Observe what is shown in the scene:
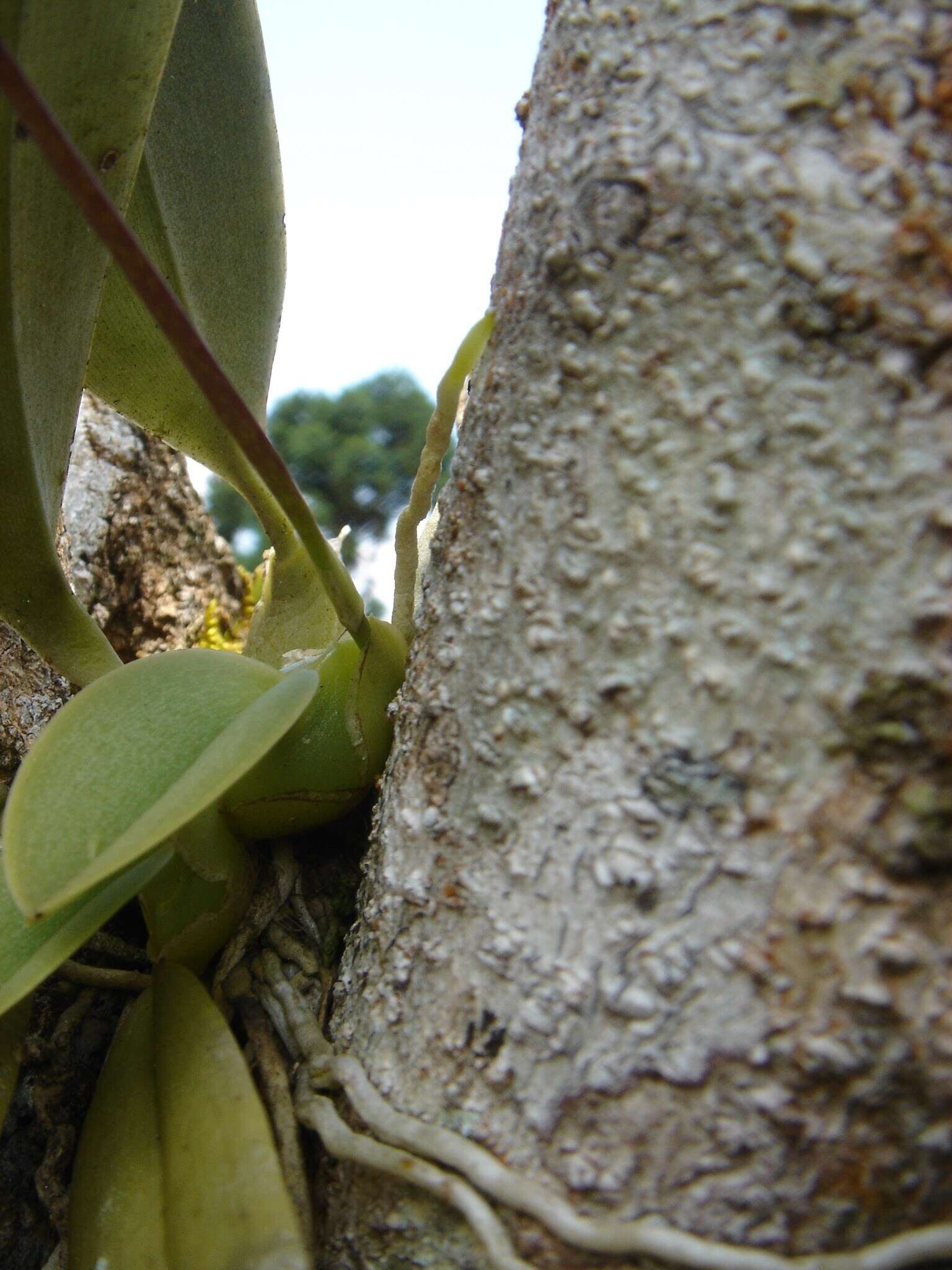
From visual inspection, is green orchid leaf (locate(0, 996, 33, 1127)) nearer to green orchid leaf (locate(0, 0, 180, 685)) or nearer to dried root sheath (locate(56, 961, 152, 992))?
dried root sheath (locate(56, 961, 152, 992))

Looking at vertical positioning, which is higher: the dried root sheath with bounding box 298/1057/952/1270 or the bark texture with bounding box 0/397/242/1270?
the bark texture with bounding box 0/397/242/1270

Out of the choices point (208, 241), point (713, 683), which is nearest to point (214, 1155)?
point (713, 683)

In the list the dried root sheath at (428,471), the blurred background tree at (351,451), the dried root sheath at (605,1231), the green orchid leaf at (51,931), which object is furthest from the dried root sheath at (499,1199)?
the blurred background tree at (351,451)

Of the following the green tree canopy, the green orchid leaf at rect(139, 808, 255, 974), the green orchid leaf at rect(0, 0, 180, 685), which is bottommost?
the green orchid leaf at rect(139, 808, 255, 974)

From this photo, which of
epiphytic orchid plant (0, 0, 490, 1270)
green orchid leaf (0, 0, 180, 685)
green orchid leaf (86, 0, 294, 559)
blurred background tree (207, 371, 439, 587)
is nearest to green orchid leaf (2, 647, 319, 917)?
epiphytic orchid plant (0, 0, 490, 1270)

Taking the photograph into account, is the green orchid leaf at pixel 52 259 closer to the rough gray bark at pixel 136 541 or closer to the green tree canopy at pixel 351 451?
the rough gray bark at pixel 136 541

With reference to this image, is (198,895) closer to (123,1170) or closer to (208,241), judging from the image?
(123,1170)

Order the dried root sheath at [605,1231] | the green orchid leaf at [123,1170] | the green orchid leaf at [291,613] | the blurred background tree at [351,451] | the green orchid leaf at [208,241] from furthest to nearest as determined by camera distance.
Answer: the blurred background tree at [351,451], the green orchid leaf at [291,613], the green orchid leaf at [208,241], the green orchid leaf at [123,1170], the dried root sheath at [605,1231]
